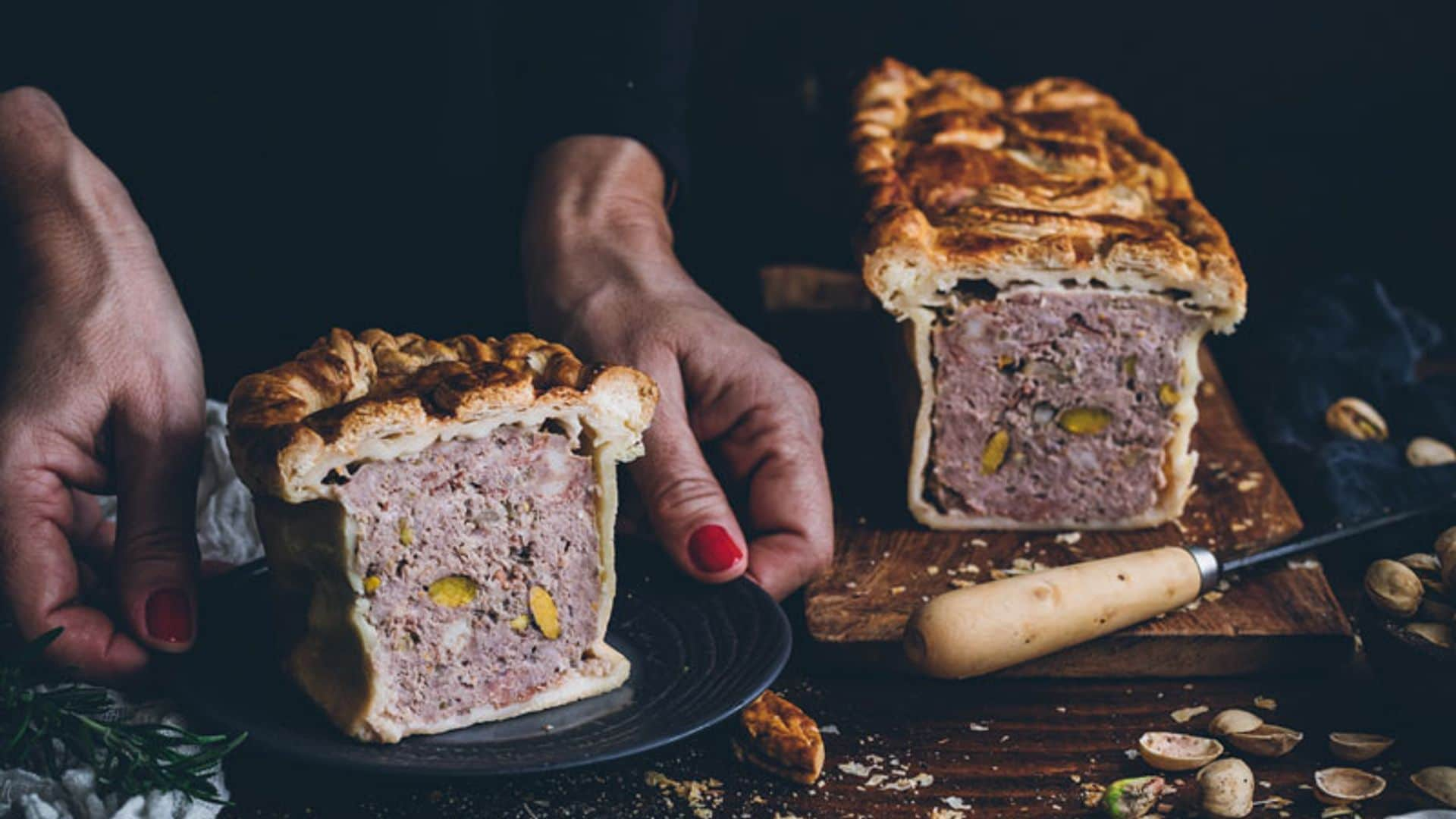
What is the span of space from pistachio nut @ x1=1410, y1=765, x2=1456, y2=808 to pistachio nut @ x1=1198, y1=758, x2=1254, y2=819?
271mm

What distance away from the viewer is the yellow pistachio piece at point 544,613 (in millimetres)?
2609

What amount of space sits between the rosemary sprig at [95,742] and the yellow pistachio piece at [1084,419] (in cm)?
177

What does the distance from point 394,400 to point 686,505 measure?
0.63 metres

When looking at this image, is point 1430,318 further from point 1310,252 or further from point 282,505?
point 282,505

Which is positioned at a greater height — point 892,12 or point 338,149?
point 892,12

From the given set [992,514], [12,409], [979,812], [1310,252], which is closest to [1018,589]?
[979,812]

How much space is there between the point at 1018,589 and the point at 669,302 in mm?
890

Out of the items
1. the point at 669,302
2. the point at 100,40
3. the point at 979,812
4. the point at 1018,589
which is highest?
the point at 100,40

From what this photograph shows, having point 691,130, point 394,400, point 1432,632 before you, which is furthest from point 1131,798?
point 691,130

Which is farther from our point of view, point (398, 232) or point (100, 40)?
point (398, 232)

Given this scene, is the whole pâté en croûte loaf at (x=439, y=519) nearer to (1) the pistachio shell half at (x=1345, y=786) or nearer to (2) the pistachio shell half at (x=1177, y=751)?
(2) the pistachio shell half at (x=1177, y=751)

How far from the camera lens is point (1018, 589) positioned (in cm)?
273

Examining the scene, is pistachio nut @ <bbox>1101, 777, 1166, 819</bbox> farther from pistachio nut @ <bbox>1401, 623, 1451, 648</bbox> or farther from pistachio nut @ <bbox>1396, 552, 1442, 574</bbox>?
pistachio nut @ <bbox>1396, 552, 1442, 574</bbox>

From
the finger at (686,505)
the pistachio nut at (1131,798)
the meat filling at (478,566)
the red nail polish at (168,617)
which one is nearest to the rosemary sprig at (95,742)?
the red nail polish at (168,617)
